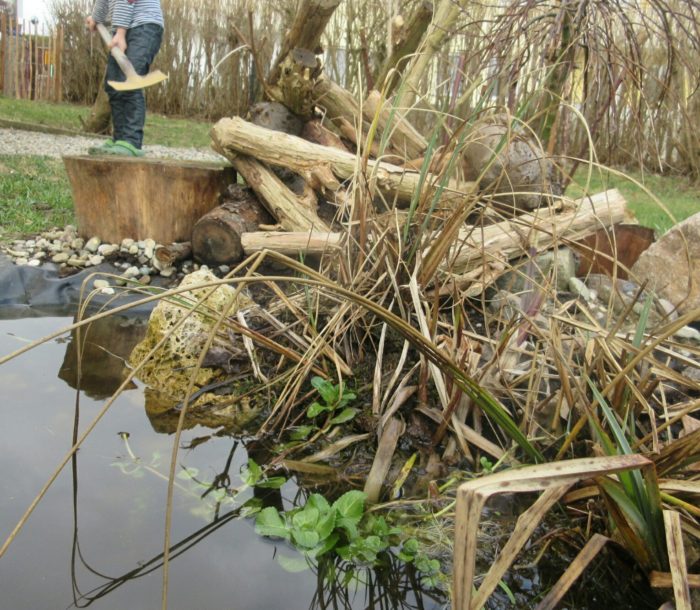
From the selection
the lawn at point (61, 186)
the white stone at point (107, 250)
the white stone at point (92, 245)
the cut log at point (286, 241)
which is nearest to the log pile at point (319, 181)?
the cut log at point (286, 241)

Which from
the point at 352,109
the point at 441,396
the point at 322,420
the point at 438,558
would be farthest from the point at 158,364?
the point at 352,109

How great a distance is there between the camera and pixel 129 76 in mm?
5414

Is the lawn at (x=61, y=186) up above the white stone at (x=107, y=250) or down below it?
above

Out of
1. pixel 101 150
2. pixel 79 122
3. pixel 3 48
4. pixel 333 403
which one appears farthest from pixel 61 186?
pixel 3 48

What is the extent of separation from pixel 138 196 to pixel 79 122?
7.24m

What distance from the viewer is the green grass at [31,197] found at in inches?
181

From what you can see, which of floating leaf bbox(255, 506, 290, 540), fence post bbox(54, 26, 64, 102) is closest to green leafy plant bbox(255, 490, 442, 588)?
floating leaf bbox(255, 506, 290, 540)

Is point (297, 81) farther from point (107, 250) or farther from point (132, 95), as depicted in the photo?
point (132, 95)

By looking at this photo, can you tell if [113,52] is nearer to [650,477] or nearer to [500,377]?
[500,377]

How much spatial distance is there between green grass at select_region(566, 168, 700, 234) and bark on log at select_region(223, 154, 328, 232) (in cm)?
292

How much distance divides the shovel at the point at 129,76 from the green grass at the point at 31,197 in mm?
959

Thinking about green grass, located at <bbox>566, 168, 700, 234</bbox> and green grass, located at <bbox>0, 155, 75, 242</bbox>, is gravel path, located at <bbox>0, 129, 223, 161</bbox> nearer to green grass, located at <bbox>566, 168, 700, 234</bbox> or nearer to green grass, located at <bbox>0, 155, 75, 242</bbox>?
green grass, located at <bbox>0, 155, 75, 242</bbox>

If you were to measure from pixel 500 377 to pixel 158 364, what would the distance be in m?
1.32

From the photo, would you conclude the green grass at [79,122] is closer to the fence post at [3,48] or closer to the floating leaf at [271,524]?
the fence post at [3,48]
